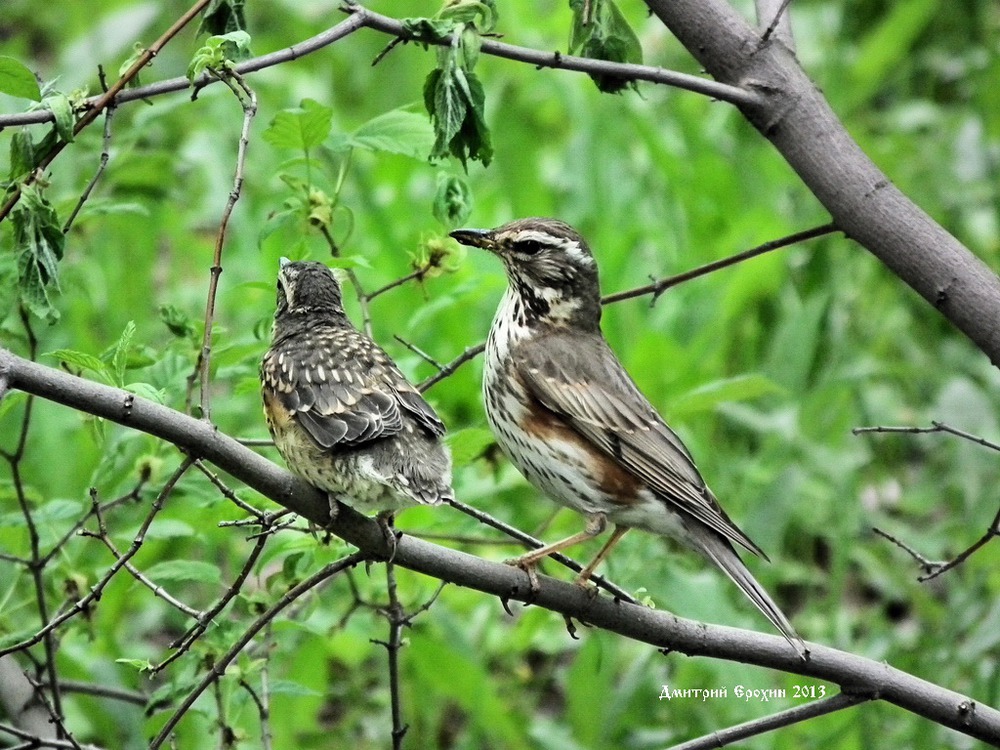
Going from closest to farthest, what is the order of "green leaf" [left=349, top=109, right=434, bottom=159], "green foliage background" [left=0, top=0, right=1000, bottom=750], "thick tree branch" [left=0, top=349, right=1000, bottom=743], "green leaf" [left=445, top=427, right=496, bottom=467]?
"thick tree branch" [left=0, top=349, right=1000, bottom=743] < "green leaf" [left=349, top=109, right=434, bottom=159] < "green leaf" [left=445, top=427, right=496, bottom=467] < "green foliage background" [left=0, top=0, right=1000, bottom=750]

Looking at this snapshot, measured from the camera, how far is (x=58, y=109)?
115 inches

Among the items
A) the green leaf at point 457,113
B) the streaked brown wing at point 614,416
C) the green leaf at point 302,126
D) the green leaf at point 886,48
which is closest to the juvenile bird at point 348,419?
the green leaf at point 302,126

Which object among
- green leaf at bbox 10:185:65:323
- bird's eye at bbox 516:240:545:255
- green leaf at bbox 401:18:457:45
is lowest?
green leaf at bbox 10:185:65:323

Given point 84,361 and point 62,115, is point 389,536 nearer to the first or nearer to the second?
point 84,361

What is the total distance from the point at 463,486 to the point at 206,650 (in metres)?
1.31

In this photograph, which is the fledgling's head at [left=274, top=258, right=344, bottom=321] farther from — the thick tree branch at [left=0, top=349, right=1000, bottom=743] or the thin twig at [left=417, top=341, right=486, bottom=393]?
the thick tree branch at [left=0, top=349, right=1000, bottom=743]

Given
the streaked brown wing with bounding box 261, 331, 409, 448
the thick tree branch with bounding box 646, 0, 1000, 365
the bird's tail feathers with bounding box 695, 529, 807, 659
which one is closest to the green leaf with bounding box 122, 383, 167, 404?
the streaked brown wing with bounding box 261, 331, 409, 448

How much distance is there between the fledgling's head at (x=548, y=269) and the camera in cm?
417

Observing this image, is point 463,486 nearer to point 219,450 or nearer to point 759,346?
point 219,450

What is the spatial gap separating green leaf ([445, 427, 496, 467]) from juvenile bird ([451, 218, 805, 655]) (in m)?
0.05

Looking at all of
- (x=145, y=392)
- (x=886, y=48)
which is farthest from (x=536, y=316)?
(x=886, y=48)

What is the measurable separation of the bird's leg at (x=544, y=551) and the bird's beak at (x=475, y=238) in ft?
2.83

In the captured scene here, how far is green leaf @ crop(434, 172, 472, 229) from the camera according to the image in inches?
139

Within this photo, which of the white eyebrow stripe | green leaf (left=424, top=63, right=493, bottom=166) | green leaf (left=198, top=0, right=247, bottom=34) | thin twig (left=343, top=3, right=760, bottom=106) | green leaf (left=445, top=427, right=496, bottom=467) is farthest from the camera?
the white eyebrow stripe
